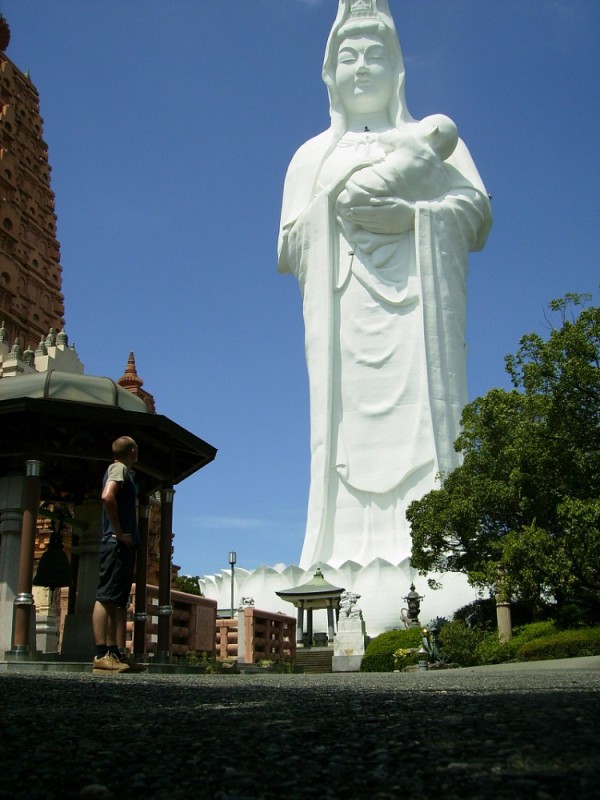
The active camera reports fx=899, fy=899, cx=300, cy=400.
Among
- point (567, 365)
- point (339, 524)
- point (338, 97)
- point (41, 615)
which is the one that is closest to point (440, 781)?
point (567, 365)

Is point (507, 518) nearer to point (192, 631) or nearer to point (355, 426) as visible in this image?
point (192, 631)

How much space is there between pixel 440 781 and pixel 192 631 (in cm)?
1265

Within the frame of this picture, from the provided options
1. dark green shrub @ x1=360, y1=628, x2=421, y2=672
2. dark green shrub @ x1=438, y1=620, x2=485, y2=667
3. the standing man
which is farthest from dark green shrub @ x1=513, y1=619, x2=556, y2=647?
the standing man

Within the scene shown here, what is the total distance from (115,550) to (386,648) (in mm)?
15851

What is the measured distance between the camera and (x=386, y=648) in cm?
2091

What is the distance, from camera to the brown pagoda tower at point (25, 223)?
34.6 metres

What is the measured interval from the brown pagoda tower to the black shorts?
93.9 feet

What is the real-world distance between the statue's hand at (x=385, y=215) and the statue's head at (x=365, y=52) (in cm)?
362

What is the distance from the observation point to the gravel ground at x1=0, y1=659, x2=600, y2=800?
194 centimetres

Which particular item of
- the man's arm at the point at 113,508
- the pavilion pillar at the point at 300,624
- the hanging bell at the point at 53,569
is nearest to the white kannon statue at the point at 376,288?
the pavilion pillar at the point at 300,624

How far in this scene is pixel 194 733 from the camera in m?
2.76

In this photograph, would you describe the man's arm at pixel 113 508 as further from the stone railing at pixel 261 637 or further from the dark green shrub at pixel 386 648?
the dark green shrub at pixel 386 648

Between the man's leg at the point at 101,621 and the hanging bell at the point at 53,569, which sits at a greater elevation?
the hanging bell at the point at 53,569

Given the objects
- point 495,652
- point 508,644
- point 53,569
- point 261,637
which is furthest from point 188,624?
point 508,644
